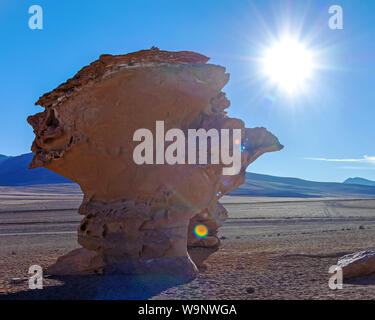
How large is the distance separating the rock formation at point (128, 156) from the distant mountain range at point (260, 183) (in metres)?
83.0

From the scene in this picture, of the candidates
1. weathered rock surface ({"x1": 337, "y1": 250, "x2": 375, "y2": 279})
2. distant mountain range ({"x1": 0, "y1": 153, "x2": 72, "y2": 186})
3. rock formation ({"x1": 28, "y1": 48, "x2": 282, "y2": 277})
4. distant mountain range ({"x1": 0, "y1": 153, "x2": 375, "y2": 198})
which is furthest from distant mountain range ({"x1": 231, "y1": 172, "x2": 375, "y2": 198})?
weathered rock surface ({"x1": 337, "y1": 250, "x2": 375, "y2": 279})

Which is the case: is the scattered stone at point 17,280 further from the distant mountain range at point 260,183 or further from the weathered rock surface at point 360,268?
the distant mountain range at point 260,183

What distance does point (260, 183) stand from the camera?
4469 inches

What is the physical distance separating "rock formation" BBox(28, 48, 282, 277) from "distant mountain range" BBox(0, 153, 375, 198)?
82979 mm

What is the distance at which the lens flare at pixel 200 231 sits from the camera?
33.5 feet

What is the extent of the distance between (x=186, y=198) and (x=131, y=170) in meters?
1.09

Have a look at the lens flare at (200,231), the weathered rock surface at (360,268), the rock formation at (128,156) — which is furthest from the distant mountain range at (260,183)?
the weathered rock surface at (360,268)

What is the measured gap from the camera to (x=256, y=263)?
25.1ft

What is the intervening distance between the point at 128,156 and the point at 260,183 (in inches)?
4311

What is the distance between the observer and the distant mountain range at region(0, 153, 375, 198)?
327 feet

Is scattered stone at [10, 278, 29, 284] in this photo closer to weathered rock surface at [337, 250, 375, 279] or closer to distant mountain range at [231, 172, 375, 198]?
weathered rock surface at [337, 250, 375, 279]

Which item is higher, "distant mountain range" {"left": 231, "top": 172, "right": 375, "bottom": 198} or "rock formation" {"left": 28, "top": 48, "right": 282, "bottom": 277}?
"distant mountain range" {"left": 231, "top": 172, "right": 375, "bottom": 198}
